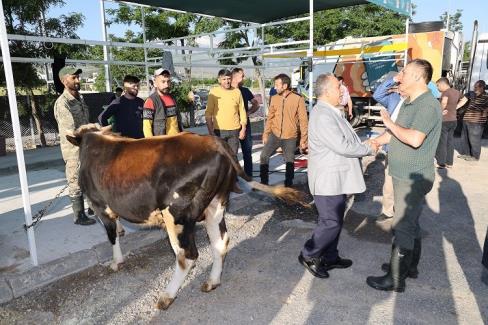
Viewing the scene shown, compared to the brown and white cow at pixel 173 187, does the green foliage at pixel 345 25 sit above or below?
above

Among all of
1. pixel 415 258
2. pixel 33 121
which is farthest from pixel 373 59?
pixel 415 258

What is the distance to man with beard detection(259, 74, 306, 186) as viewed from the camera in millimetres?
5398

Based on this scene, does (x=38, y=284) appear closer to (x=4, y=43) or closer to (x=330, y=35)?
(x=4, y=43)

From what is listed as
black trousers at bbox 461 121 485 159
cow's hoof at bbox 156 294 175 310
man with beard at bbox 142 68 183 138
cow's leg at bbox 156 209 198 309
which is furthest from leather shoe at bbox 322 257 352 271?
black trousers at bbox 461 121 485 159

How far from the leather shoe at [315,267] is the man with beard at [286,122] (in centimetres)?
235

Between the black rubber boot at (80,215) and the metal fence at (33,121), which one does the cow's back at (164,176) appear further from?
the metal fence at (33,121)

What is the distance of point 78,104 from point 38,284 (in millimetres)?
2006

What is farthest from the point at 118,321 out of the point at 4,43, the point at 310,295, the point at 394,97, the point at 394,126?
the point at 394,97

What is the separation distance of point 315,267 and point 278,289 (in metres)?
0.43

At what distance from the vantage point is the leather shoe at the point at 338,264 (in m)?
3.53

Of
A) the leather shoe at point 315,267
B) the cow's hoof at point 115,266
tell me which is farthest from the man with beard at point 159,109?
the leather shoe at point 315,267

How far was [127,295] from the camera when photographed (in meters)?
3.13

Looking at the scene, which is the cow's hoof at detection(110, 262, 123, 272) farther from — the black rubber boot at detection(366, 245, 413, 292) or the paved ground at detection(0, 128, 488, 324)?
the black rubber boot at detection(366, 245, 413, 292)

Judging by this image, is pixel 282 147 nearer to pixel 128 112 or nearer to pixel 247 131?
pixel 247 131
